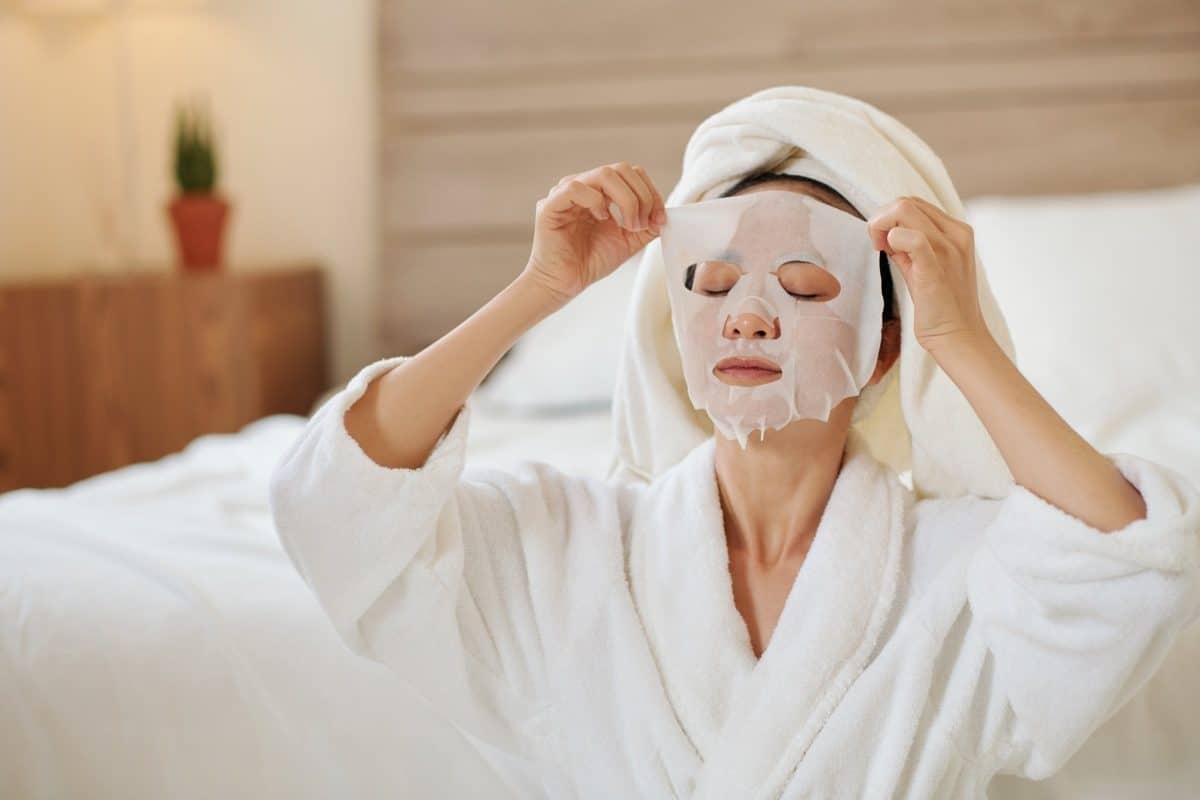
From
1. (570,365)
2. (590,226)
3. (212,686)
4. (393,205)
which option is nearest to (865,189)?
(590,226)

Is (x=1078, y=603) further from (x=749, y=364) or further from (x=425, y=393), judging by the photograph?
(x=425, y=393)

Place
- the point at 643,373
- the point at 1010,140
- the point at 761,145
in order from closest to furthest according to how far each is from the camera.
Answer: the point at 761,145, the point at 643,373, the point at 1010,140

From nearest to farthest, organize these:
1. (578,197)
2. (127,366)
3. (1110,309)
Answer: (578,197) → (1110,309) → (127,366)

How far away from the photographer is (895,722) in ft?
3.15

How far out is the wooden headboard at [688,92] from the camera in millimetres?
2570

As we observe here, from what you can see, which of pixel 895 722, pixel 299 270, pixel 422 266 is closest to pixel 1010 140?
pixel 422 266

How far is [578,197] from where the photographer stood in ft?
3.26

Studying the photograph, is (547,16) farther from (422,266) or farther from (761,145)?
(761,145)

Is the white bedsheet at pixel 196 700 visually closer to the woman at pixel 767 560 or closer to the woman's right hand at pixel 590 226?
the woman at pixel 767 560

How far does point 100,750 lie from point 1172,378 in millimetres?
1552

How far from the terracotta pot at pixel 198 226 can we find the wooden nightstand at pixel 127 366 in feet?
0.30

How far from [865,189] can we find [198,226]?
214 centimetres

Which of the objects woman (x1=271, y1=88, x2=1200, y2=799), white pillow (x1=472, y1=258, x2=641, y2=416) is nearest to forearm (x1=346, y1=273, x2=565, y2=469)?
woman (x1=271, y1=88, x2=1200, y2=799)

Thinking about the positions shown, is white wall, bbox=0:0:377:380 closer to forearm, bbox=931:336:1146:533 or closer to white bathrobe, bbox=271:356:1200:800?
white bathrobe, bbox=271:356:1200:800
